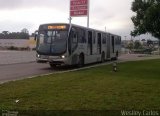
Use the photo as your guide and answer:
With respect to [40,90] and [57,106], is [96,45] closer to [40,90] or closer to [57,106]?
[40,90]

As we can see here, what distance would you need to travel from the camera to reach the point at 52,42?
2550cm

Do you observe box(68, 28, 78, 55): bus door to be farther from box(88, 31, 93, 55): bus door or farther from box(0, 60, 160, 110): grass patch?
box(0, 60, 160, 110): grass patch

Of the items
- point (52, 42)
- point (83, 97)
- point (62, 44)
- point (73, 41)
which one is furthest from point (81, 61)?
point (83, 97)

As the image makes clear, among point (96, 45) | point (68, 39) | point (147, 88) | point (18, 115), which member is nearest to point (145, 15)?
point (96, 45)

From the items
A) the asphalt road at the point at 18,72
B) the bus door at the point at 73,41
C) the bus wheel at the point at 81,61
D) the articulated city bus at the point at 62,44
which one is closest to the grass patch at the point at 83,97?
the asphalt road at the point at 18,72

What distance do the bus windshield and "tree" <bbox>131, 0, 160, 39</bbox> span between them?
27.6 ft

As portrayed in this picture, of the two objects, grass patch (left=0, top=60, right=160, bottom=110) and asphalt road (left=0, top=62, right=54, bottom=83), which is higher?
grass patch (left=0, top=60, right=160, bottom=110)

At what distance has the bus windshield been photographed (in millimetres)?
25297

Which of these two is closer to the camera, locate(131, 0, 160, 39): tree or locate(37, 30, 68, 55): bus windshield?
locate(37, 30, 68, 55): bus windshield

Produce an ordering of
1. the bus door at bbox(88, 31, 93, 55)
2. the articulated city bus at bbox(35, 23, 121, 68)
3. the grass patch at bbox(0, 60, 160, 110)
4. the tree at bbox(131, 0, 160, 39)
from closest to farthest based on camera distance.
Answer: the grass patch at bbox(0, 60, 160, 110) < the articulated city bus at bbox(35, 23, 121, 68) < the bus door at bbox(88, 31, 93, 55) < the tree at bbox(131, 0, 160, 39)

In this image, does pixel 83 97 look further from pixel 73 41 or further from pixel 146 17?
pixel 146 17

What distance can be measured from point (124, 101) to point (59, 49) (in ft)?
49.5

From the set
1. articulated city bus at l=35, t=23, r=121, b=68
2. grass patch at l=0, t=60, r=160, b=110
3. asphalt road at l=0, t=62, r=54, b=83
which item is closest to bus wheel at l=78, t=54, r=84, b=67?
articulated city bus at l=35, t=23, r=121, b=68

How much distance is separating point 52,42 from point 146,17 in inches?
374
